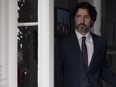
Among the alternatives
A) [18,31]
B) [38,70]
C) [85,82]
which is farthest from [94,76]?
[18,31]

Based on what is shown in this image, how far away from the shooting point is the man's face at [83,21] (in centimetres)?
337

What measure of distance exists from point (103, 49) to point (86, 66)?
0.24 metres

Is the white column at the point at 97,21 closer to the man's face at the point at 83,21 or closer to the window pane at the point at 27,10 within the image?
the man's face at the point at 83,21

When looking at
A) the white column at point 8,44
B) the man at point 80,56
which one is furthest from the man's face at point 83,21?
the white column at point 8,44

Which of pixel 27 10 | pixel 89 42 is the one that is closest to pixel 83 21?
pixel 89 42

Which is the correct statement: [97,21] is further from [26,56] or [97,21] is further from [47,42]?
[47,42]

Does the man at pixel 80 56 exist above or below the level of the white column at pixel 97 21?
below

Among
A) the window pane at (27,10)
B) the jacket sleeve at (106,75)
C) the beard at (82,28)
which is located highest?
the window pane at (27,10)

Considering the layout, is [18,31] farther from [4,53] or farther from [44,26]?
[44,26]

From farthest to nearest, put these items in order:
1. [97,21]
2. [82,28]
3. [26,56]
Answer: [97,21]
[26,56]
[82,28]

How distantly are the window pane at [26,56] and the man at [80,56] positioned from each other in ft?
0.69

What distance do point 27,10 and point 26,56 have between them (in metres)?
0.41

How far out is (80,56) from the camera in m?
3.38

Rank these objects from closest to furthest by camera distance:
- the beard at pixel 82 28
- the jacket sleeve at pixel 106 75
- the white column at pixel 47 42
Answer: the white column at pixel 47 42
the beard at pixel 82 28
the jacket sleeve at pixel 106 75
